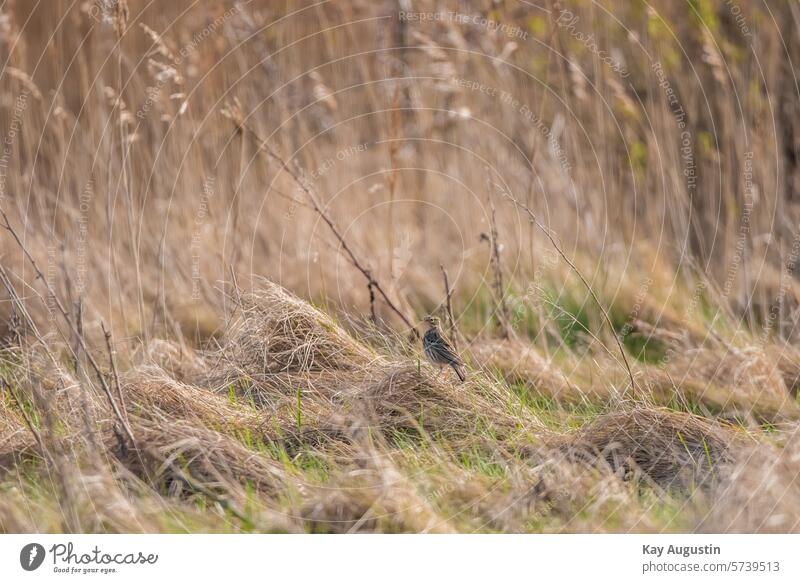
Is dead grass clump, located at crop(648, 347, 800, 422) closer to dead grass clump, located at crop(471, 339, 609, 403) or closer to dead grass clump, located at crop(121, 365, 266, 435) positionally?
dead grass clump, located at crop(471, 339, 609, 403)

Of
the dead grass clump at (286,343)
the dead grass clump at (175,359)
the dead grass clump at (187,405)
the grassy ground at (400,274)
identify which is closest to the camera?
the grassy ground at (400,274)

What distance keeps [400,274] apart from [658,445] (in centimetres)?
181

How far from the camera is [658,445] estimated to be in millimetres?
3193

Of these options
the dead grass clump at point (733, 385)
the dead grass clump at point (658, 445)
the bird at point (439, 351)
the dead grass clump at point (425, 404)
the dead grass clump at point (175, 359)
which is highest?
the bird at point (439, 351)

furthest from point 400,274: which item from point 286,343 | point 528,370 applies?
point 286,343

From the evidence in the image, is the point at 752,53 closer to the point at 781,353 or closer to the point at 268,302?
the point at 781,353

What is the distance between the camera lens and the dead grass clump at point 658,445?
3070mm

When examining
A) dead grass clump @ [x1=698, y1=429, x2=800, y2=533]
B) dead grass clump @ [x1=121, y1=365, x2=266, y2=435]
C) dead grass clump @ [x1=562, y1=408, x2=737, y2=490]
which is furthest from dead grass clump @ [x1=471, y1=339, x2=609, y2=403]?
dead grass clump @ [x1=121, y1=365, x2=266, y2=435]

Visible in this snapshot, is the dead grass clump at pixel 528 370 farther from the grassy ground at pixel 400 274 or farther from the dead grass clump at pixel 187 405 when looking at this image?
the dead grass clump at pixel 187 405

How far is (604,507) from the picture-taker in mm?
2922

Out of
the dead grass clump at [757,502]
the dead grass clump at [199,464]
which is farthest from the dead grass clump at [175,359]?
the dead grass clump at [757,502]

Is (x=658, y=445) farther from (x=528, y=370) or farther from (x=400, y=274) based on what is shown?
(x=400, y=274)

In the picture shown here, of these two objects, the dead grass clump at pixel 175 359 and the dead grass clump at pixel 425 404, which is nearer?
the dead grass clump at pixel 425 404

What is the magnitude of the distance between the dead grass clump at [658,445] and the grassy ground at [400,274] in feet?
0.04
